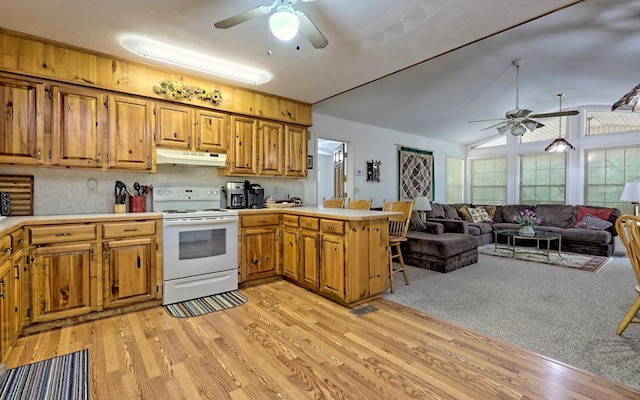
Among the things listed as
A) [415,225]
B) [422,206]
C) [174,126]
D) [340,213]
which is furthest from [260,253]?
[422,206]

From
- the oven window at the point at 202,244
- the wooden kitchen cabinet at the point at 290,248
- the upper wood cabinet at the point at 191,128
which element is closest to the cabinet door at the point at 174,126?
the upper wood cabinet at the point at 191,128

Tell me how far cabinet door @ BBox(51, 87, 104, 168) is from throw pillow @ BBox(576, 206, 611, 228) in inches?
320

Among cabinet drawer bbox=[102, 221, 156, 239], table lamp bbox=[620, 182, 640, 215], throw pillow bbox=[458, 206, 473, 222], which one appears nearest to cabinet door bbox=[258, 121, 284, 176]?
cabinet drawer bbox=[102, 221, 156, 239]

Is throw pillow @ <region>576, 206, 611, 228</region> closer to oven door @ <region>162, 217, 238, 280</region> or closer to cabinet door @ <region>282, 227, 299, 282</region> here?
cabinet door @ <region>282, 227, 299, 282</region>

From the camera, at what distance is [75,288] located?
2.60 meters

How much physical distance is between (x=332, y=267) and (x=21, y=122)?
3101 millimetres

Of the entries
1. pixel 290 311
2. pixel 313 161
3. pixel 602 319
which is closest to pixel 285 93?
pixel 313 161

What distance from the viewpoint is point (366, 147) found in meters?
6.14

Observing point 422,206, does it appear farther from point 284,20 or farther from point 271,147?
point 284,20

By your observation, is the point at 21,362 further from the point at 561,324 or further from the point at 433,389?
the point at 561,324

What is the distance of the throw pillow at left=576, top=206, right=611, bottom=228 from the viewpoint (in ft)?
19.2

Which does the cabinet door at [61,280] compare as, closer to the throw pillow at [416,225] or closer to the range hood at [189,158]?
the range hood at [189,158]

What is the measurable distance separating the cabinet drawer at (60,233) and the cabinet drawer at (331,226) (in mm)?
2089

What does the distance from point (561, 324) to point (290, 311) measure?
7.77ft
